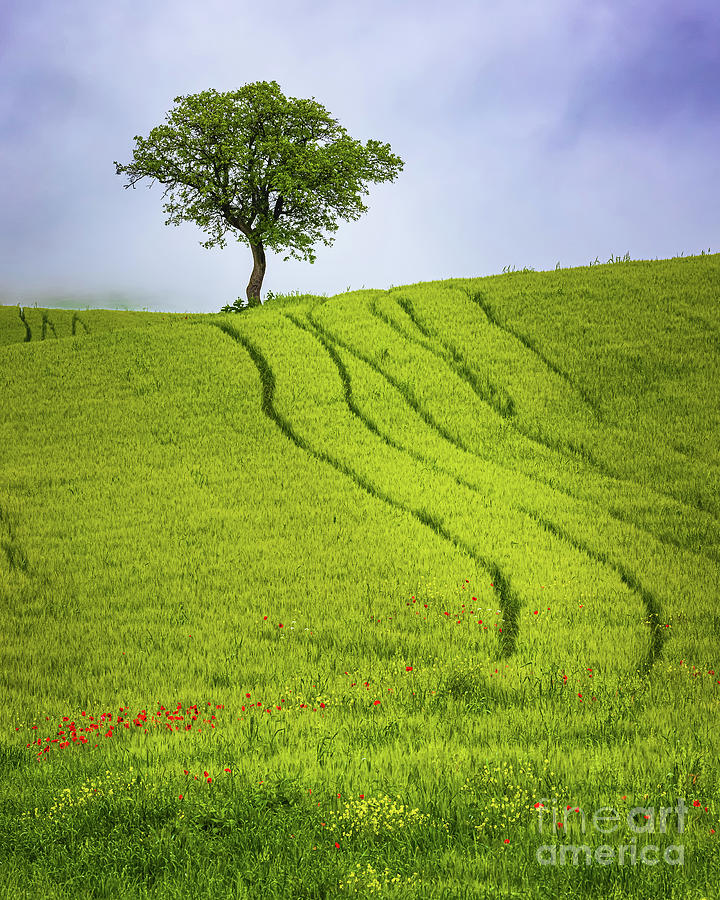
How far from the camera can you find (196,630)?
29.1ft

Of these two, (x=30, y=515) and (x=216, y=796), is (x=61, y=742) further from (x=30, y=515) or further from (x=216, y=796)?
(x=30, y=515)

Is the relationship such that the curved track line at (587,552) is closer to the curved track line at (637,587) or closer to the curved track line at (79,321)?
the curved track line at (637,587)

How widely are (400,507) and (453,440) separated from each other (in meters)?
3.69

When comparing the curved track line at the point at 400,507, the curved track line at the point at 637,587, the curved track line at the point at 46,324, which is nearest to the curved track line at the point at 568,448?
the curved track line at the point at 637,587

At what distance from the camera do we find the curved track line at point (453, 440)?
1166cm

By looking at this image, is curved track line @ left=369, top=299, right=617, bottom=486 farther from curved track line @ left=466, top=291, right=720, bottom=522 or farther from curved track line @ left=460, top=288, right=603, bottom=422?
curved track line @ left=460, top=288, right=603, bottom=422

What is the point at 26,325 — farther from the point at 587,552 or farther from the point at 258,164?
the point at 587,552

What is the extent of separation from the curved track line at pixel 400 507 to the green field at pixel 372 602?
59mm

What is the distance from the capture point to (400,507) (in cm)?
1269

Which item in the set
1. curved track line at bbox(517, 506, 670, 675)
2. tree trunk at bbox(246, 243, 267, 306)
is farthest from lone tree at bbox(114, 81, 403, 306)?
curved track line at bbox(517, 506, 670, 675)

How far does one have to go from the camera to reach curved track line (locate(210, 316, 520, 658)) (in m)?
8.87

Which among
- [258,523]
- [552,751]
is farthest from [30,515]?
[552,751]

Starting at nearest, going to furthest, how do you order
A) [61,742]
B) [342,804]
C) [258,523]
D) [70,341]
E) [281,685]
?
[342,804] < [61,742] < [281,685] < [258,523] < [70,341]

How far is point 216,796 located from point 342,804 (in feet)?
3.20
